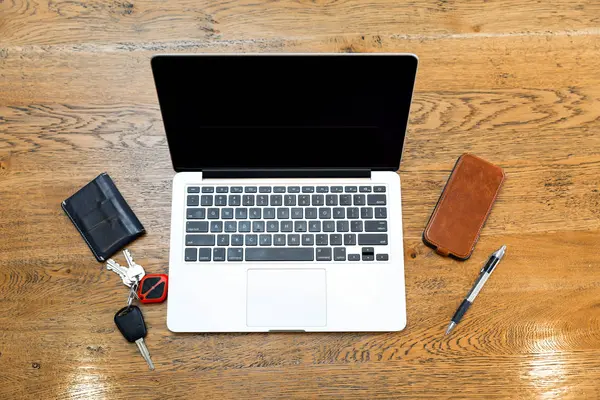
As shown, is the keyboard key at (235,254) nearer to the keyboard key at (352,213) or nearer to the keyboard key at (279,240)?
the keyboard key at (279,240)

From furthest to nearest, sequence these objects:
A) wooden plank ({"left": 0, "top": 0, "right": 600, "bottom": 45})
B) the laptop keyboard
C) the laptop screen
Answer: wooden plank ({"left": 0, "top": 0, "right": 600, "bottom": 45}), the laptop keyboard, the laptop screen

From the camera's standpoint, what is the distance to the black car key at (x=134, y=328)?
89 cm

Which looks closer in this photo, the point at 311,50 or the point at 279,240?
the point at 279,240

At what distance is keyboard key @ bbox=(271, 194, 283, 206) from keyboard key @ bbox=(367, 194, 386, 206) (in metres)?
0.16

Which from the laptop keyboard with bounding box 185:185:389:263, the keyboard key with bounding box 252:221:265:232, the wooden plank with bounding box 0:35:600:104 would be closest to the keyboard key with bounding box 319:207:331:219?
the laptop keyboard with bounding box 185:185:389:263

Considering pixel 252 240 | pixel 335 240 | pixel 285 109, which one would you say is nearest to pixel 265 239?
pixel 252 240

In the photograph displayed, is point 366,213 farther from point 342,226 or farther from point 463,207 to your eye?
point 463,207

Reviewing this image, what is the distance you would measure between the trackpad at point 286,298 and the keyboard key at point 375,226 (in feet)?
0.37

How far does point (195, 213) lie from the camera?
929 millimetres

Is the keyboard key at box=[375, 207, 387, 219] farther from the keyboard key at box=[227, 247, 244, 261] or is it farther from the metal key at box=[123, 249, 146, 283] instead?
the metal key at box=[123, 249, 146, 283]

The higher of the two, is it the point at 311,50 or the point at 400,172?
the point at 311,50

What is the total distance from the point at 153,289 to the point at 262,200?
0.81 ft

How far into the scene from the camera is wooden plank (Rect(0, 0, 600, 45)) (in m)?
1.04

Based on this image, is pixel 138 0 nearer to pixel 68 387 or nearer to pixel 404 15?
pixel 404 15
